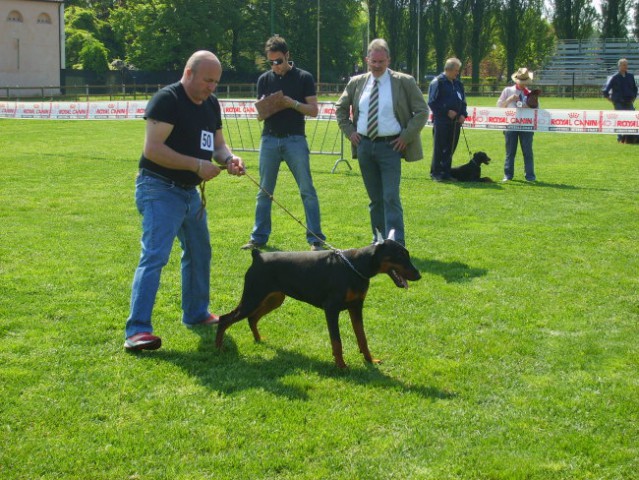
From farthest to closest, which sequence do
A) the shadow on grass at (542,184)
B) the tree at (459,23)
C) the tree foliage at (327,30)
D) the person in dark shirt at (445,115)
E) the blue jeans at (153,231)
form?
1. the tree at (459,23)
2. the tree foliage at (327,30)
3. the person in dark shirt at (445,115)
4. the shadow on grass at (542,184)
5. the blue jeans at (153,231)

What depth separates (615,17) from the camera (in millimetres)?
61875

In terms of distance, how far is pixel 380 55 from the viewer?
22.7 ft

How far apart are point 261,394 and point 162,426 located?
0.66m

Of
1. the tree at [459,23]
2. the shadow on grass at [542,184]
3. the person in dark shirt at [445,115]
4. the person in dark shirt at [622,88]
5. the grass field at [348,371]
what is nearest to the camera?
the grass field at [348,371]

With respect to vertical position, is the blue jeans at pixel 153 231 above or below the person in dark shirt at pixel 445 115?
below

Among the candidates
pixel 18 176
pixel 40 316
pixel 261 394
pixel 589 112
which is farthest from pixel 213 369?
pixel 589 112

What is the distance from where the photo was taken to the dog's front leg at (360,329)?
484 centimetres

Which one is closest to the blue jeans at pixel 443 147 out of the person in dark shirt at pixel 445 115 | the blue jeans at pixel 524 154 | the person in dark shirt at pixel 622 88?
the person in dark shirt at pixel 445 115

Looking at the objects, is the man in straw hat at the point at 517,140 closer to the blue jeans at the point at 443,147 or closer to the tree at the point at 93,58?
the blue jeans at the point at 443,147

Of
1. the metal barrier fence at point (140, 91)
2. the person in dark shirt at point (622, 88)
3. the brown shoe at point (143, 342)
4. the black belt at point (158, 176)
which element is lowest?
the brown shoe at point (143, 342)

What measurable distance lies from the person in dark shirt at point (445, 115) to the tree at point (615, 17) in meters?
55.8

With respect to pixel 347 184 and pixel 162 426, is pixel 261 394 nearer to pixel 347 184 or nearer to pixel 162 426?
pixel 162 426

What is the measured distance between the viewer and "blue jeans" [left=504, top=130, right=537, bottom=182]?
1318 centimetres

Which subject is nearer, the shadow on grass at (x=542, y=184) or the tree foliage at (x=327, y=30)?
the shadow on grass at (x=542, y=184)
